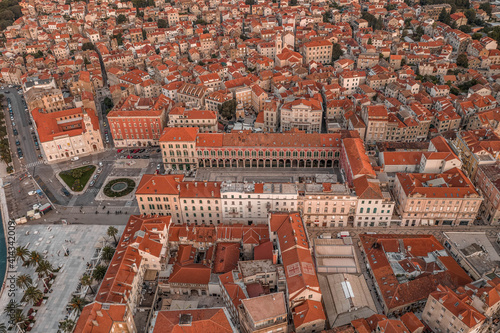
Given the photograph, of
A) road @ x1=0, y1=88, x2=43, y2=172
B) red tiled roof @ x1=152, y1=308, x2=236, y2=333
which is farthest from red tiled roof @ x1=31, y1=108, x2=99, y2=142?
red tiled roof @ x1=152, y1=308, x2=236, y2=333

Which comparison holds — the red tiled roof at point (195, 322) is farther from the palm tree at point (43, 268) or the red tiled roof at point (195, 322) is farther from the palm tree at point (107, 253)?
the palm tree at point (43, 268)

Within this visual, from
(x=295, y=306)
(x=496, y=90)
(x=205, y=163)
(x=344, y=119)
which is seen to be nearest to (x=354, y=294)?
(x=295, y=306)

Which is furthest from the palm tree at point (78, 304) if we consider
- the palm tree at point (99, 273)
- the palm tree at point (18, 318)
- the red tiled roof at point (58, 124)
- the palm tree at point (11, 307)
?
the red tiled roof at point (58, 124)

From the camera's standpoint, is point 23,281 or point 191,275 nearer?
point 191,275

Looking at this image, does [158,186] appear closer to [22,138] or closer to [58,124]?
[58,124]

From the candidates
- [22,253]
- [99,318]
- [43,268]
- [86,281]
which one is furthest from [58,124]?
[99,318]

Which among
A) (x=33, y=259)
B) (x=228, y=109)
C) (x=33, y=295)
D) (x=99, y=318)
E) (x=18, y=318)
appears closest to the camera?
(x=99, y=318)
